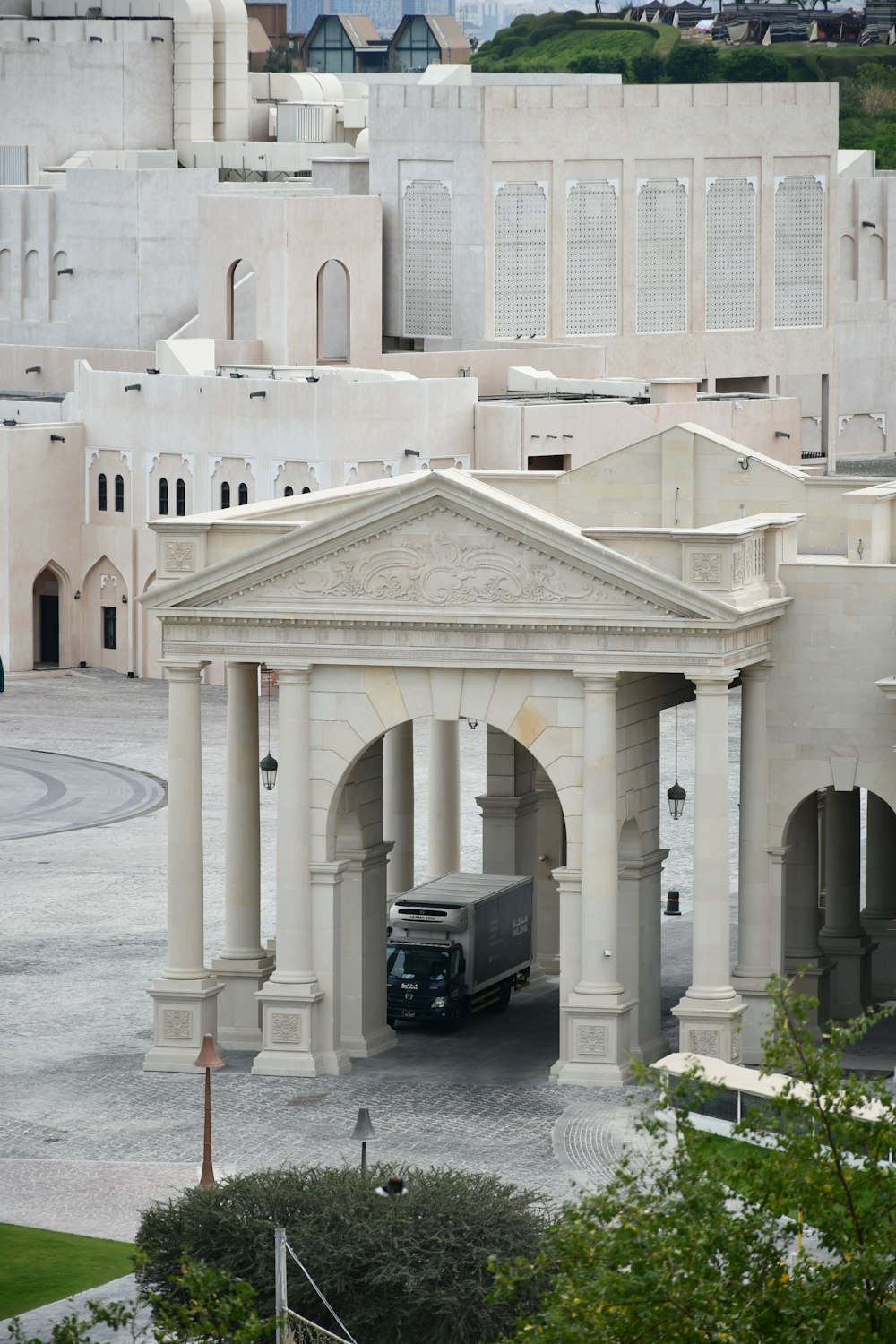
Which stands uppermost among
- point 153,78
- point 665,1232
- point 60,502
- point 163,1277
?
point 153,78

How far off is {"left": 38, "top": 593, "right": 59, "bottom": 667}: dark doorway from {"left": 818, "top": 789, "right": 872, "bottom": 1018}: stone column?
48575 mm

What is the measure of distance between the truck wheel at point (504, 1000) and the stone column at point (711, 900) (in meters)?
5.90

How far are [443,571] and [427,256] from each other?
64.8m

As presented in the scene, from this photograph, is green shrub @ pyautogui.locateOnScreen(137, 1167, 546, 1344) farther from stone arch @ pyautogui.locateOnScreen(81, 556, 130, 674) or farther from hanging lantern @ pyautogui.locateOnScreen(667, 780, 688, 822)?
stone arch @ pyautogui.locateOnScreen(81, 556, 130, 674)

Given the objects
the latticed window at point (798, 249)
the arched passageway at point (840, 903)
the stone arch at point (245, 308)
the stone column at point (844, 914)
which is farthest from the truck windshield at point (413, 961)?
the latticed window at point (798, 249)

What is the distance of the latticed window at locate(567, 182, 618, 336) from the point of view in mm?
107562

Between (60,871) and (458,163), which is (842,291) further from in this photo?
(60,871)

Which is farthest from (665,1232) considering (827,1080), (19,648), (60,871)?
(19,648)

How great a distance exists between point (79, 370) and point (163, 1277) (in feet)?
212

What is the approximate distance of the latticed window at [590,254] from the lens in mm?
107562

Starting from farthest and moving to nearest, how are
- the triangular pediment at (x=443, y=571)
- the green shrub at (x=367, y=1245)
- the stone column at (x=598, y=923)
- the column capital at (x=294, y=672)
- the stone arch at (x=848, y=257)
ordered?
the stone arch at (x=848, y=257) → the column capital at (x=294, y=672) → the stone column at (x=598, y=923) → the triangular pediment at (x=443, y=571) → the green shrub at (x=367, y=1245)

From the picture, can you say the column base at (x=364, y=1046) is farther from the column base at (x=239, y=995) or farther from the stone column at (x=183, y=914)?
the stone column at (x=183, y=914)

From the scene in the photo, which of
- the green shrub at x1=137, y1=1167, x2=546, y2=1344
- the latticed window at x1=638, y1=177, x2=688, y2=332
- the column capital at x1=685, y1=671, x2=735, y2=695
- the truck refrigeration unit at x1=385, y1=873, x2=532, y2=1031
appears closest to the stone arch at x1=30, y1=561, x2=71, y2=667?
the latticed window at x1=638, y1=177, x2=688, y2=332

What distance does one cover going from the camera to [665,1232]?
1016 inches
